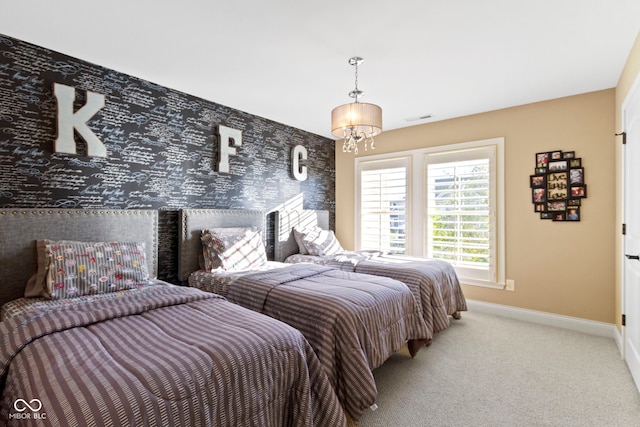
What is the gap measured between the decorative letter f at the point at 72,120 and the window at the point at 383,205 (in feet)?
11.1

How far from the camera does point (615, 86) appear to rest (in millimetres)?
3035

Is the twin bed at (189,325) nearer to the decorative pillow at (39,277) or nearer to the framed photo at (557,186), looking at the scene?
the decorative pillow at (39,277)

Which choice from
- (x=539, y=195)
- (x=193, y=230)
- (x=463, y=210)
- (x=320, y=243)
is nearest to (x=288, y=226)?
(x=320, y=243)

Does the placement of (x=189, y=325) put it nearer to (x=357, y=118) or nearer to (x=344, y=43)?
(x=357, y=118)

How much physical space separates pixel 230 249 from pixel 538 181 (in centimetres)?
335

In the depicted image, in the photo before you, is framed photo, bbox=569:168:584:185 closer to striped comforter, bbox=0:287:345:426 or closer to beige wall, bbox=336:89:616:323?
beige wall, bbox=336:89:616:323

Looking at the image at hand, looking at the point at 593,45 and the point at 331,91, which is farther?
the point at 331,91

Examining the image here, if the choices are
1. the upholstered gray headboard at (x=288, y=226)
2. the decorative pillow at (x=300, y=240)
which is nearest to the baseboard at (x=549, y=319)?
the decorative pillow at (x=300, y=240)

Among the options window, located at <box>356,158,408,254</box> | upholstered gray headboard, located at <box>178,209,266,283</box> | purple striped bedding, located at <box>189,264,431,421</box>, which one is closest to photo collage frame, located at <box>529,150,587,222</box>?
window, located at <box>356,158,408,254</box>

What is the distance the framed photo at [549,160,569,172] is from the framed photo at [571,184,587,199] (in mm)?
214

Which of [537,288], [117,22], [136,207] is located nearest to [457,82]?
[537,288]

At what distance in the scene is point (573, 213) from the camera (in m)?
3.26

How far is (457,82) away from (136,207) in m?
3.18

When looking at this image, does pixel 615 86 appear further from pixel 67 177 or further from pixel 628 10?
pixel 67 177
